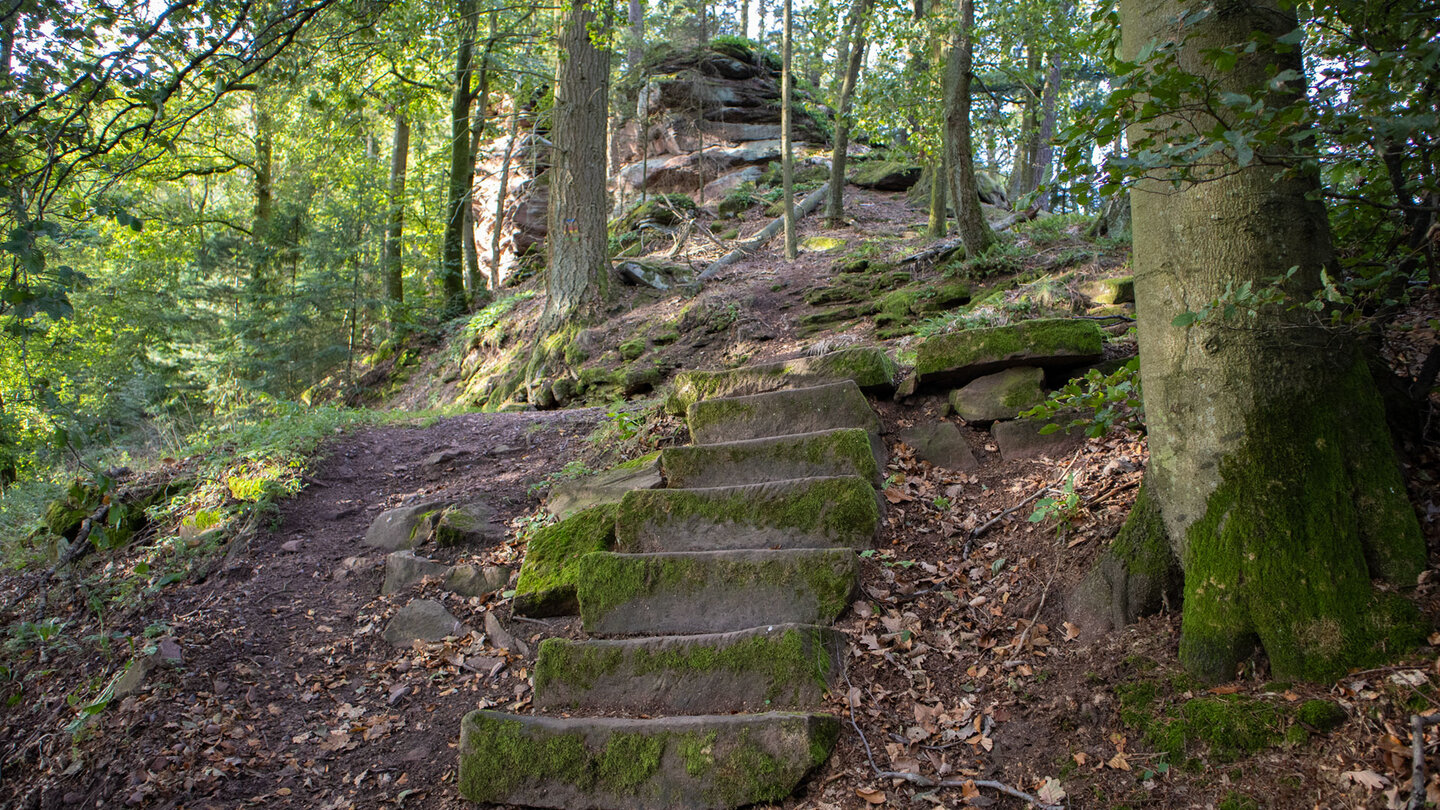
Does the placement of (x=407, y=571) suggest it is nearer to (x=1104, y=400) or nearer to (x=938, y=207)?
(x=1104, y=400)

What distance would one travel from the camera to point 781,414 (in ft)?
17.5

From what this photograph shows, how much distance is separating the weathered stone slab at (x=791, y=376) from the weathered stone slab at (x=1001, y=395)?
58cm

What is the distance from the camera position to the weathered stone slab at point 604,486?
5.18m

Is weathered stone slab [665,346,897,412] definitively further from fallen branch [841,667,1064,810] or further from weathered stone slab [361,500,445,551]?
fallen branch [841,667,1064,810]

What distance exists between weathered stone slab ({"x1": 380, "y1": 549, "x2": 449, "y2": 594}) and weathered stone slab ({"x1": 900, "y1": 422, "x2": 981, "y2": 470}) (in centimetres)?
335

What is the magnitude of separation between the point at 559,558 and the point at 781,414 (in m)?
1.82

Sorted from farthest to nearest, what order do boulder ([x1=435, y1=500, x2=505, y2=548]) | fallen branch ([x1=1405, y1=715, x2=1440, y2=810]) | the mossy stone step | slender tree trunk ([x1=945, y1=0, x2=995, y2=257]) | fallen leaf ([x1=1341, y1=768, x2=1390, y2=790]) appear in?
1. slender tree trunk ([x1=945, y1=0, x2=995, y2=257])
2. boulder ([x1=435, y1=500, x2=505, y2=548])
3. the mossy stone step
4. fallen leaf ([x1=1341, y1=768, x2=1390, y2=790])
5. fallen branch ([x1=1405, y1=715, x2=1440, y2=810])

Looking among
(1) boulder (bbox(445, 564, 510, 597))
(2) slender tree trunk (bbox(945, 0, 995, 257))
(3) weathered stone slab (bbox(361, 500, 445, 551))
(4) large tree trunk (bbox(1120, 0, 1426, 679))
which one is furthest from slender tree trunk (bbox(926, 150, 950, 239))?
(1) boulder (bbox(445, 564, 510, 597))

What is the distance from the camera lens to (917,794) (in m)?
2.87

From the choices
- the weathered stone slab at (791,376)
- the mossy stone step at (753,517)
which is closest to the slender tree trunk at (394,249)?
the weathered stone slab at (791,376)

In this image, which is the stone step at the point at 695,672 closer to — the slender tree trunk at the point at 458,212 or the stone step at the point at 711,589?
the stone step at the point at 711,589

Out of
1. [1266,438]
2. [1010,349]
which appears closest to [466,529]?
[1010,349]

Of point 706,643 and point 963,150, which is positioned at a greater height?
point 963,150

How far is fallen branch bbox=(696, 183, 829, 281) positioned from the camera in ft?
40.6
